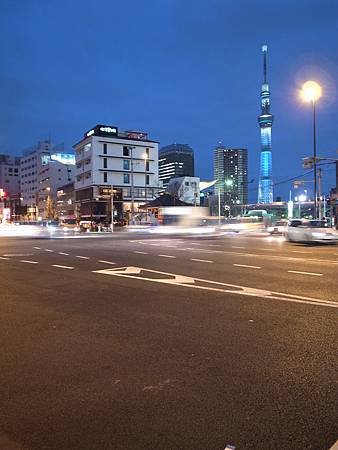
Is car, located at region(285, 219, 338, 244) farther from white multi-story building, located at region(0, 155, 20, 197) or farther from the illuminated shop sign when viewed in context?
white multi-story building, located at region(0, 155, 20, 197)

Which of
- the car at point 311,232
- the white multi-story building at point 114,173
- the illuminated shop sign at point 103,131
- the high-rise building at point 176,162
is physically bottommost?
the car at point 311,232

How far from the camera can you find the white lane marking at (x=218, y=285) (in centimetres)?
849

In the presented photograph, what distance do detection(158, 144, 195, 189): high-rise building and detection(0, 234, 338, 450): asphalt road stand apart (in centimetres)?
16626

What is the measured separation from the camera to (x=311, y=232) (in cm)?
2402

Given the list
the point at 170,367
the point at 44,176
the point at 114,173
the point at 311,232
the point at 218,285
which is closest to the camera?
the point at 170,367

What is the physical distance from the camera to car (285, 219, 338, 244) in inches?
933

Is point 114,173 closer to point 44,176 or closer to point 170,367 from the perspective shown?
point 44,176

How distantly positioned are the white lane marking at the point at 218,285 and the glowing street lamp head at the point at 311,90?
23220mm

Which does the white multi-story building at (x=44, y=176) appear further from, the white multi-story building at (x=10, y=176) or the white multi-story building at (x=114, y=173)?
the white multi-story building at (x=114, y=173)

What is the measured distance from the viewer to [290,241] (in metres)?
26.8

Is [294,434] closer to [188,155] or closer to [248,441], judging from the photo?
[248,441]

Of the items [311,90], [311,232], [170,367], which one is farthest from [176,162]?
[170,367]

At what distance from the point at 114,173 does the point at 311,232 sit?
2654 inches

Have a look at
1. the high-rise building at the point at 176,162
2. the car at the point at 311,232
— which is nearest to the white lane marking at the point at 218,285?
the car at the point at 311,232
